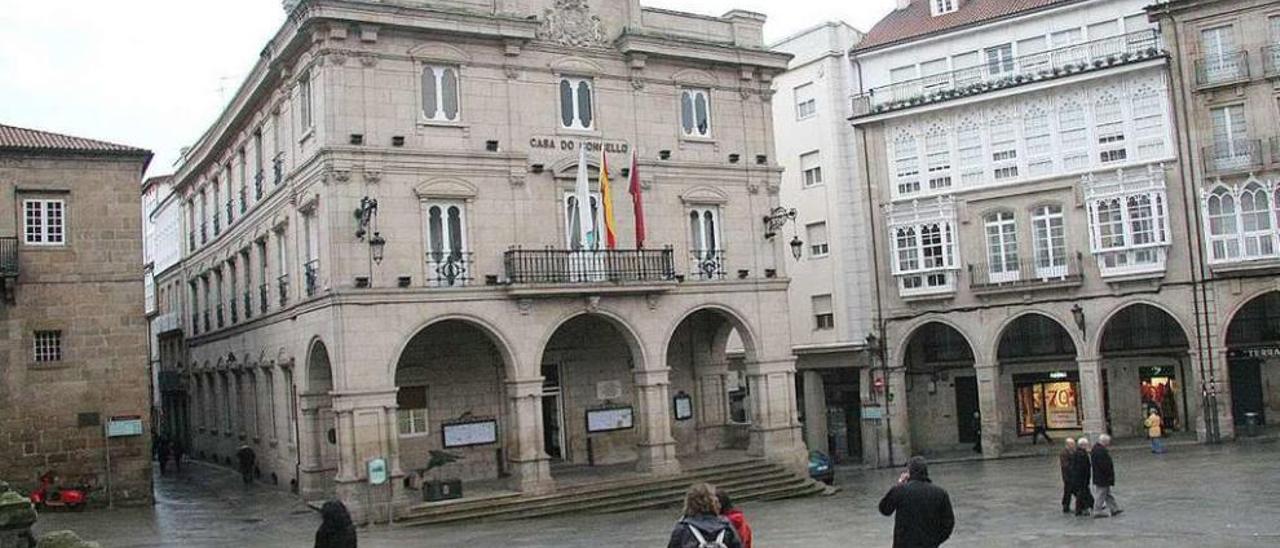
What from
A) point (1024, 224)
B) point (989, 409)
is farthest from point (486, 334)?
point (1024, 224)

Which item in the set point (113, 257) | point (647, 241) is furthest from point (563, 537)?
point (113, 257)

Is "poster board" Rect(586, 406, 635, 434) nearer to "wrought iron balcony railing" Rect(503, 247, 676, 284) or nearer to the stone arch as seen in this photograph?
the stone arch

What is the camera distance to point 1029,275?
3625cm

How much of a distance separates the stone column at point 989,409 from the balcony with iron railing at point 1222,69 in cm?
1017

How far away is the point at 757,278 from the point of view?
31.1m

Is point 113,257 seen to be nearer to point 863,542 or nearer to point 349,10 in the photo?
point 349,10

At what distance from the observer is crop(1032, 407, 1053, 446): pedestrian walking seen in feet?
128

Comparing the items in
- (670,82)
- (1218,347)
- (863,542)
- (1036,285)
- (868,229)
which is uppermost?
(670,82)

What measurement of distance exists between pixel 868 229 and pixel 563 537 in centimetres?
2011

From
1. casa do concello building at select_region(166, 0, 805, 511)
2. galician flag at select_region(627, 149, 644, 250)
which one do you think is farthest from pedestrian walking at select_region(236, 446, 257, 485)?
galician flag at select_region(627, 149, 644, 250)

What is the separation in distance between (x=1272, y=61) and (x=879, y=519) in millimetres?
19274

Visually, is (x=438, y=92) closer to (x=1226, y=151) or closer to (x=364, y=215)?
(x=364, y=215)

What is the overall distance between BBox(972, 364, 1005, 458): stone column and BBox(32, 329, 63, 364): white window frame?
25776 millimetres

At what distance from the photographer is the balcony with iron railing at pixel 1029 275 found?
35438 mm
